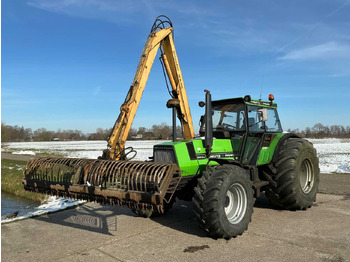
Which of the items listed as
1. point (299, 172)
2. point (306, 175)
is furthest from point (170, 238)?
point (306, 175)

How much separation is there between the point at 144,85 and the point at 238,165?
2.44m

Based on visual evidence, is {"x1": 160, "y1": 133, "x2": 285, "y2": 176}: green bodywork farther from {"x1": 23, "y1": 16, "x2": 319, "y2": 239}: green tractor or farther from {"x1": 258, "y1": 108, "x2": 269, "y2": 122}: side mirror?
{"x1": 258, "y1": 108, "x2": 269, "y2": 122}: side mirror

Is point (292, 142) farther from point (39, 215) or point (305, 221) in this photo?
point (39, 215)

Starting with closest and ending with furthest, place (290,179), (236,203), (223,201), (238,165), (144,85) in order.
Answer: (223,201) < (236,203) < (238,165) < (290,179) < (144,85)

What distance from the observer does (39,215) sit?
6207mm

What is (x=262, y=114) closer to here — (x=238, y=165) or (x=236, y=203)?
(x=238, y=165)

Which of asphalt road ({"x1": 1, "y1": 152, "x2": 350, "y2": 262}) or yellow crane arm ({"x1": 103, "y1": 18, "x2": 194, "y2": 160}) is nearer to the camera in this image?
asphalt road ({"x1": 1, "y1": 152, "x2": 350, "y2": 262})

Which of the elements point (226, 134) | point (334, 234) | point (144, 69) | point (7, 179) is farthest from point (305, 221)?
point (7, 179)

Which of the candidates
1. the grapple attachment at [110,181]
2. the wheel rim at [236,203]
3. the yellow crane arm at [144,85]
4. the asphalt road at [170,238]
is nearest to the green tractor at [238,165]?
the wheel rim at [236,203]

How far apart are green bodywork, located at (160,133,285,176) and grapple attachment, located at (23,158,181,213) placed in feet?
1.15

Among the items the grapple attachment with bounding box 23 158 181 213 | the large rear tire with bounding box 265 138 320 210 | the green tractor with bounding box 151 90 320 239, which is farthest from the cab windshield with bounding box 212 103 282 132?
the grapple attachment with bounding box 23 158 181 213

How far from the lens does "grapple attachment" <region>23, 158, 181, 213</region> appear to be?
4.11 meters

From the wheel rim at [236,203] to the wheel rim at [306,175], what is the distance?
2.55 meters

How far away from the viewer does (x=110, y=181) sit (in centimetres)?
468
